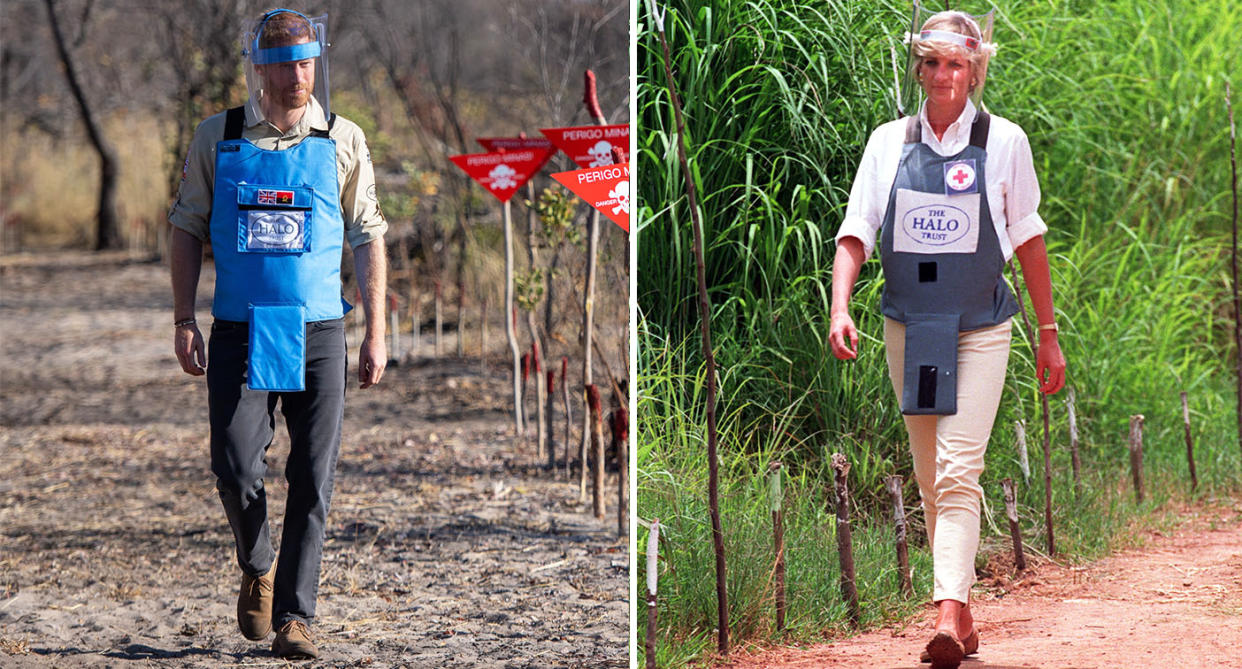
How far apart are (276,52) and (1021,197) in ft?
6.60

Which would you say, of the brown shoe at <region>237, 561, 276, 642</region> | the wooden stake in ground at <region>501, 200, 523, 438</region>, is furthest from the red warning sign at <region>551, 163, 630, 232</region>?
the wooden stake in ground at <region>501, 200, 523, 438</region>

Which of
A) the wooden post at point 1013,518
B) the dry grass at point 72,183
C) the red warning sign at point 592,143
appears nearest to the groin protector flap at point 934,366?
the wooden post at point 1013,518

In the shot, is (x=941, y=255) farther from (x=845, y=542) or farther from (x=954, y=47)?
(x=845, y=542)

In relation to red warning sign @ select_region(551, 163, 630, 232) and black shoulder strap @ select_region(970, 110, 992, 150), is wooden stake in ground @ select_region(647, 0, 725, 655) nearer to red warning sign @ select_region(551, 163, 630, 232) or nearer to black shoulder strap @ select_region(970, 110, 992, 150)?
red warning sign @ select_region(551, 163, 630, 232)

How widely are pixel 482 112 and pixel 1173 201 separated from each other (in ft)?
33.2

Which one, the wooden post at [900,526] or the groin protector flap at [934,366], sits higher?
the groin protector flap at [934,366]

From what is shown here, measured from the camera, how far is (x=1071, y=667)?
12.5ft

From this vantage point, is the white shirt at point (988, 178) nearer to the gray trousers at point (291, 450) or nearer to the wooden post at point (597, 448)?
the gray trousers at point (291, 450)

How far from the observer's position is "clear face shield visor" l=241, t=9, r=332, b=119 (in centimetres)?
402

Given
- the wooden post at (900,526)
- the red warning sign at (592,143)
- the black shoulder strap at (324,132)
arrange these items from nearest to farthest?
the black shoulder strap at (324,132), the wooden post at (900,526), the red warning sign at (592,143)

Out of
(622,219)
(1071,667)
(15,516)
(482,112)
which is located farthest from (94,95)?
(1071,667)

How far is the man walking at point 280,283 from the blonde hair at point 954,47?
158 cm

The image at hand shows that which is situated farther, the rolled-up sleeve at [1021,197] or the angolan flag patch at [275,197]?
the angolan flag patch at [275,197]

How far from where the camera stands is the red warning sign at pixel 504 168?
22.3 feet
